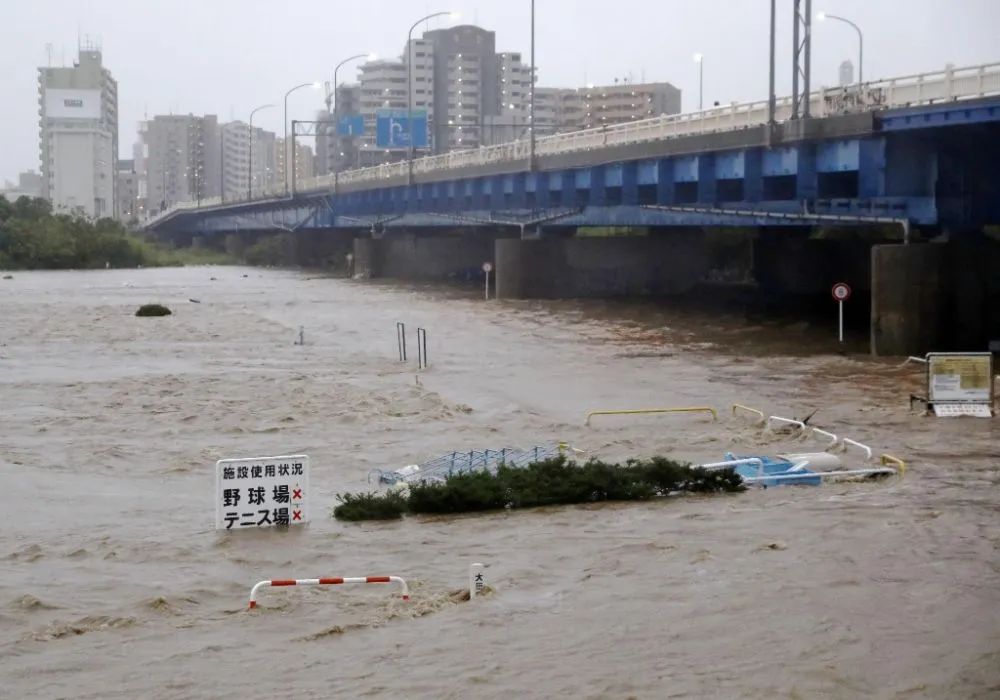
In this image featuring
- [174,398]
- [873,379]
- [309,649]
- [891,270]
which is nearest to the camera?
[309,649]

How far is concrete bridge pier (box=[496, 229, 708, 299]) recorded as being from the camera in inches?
2810

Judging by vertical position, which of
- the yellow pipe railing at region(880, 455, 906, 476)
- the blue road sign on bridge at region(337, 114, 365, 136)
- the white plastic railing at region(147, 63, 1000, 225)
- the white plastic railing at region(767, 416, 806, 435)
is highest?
the blue road sign on bridge at region(337, 114, 365, 136)

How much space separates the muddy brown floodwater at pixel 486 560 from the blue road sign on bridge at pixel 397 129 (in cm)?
6791

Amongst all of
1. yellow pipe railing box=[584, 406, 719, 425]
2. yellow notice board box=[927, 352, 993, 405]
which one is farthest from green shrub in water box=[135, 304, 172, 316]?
yellow notice board box=[927, 352, 993, 405]

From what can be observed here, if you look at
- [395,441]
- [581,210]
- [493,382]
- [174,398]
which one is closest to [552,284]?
[581,210]

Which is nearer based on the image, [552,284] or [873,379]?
[873,379]

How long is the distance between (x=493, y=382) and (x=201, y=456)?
12.3 meters

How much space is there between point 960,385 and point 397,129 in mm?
77270

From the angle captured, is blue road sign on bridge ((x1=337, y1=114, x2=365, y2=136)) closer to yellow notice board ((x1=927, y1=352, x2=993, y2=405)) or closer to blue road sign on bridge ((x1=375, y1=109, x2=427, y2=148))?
blue road sign on bridge ((x1=375, y1=109, x2=427, y2=148))

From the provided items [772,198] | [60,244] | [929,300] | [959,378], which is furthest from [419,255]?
[959,378]

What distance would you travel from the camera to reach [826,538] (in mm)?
15828

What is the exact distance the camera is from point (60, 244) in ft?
402

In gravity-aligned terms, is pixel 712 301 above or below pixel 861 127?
below

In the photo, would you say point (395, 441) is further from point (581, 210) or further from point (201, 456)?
point (581, 210)
